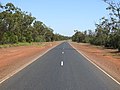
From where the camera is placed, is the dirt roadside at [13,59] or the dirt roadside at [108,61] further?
the dirt roadside at [13,59]

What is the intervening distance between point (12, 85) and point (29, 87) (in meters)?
0.94

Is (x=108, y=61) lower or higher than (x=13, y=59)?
lower

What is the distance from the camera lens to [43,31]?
159m

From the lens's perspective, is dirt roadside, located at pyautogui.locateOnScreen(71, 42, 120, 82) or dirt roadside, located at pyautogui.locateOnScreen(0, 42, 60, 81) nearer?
dirt roadside, located at pyautogui.locateOnScreen(71, 42, 120, 82)

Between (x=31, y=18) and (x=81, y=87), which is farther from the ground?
(x=31, y=18)

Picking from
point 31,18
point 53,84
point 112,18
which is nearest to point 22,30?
point 31,18

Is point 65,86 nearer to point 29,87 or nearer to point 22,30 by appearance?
point 29,87

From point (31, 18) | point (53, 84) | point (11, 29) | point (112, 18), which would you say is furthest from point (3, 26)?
point (53, 84)

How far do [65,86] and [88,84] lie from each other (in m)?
1.23

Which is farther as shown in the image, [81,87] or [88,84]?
[88,84]

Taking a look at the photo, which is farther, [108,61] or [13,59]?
[13,59]

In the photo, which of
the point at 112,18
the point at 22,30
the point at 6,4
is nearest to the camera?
the point at 112,18

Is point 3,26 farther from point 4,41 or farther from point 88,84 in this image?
point 88,84

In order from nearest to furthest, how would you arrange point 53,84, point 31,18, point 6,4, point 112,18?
point 53,84 → point 112,18 → point 6,4 → point 31,18
